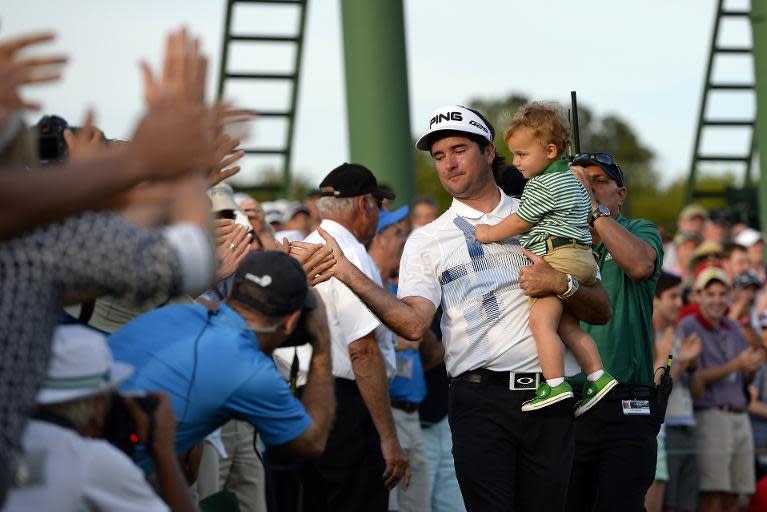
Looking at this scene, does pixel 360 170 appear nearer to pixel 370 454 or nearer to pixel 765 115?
pixel 370 454

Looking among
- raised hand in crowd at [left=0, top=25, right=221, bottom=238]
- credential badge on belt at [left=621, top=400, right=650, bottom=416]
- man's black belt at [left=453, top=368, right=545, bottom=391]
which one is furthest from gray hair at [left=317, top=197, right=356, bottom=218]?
raised hand in crowd at [left=0, top=25, right=221, bottom=238]

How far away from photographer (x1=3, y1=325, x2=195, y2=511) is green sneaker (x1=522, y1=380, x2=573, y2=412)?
8.72 feet

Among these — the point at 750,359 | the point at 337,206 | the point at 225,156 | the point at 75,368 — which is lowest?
the point at 750,359

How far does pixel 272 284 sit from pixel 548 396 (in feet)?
5.35

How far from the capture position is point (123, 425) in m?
3.87

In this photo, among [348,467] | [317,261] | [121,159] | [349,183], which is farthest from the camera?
[349,183]

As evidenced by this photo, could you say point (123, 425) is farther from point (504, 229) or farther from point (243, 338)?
point (504, 229)

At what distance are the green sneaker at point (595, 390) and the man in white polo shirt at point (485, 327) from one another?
13 centimetres

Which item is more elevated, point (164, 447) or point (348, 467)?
point (164, 447)

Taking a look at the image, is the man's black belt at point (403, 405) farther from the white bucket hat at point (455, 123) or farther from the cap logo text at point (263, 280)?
the cap logo text at point (263, 280)

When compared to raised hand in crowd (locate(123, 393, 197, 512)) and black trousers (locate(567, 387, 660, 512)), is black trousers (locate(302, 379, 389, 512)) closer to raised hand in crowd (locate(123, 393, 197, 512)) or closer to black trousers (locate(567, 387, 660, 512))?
black trousers (locate(567, 387, 660, 512))

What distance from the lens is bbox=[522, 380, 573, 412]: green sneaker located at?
602 centimetres

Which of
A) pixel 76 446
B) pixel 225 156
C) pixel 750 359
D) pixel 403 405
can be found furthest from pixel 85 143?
pixel 750 359

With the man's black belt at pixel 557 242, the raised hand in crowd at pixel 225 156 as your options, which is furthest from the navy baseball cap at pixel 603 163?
the raised hand in crowd at pixel 225 156
